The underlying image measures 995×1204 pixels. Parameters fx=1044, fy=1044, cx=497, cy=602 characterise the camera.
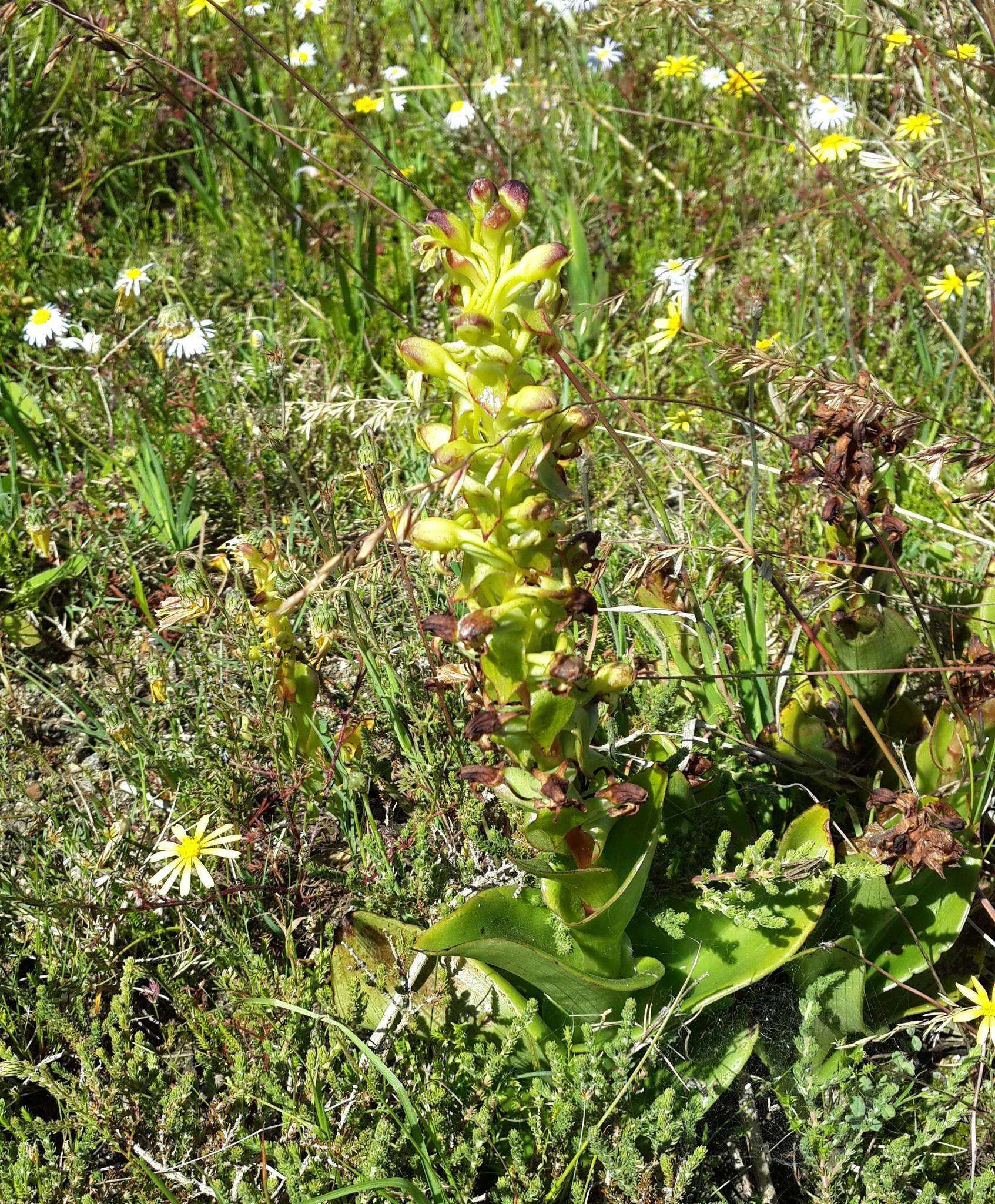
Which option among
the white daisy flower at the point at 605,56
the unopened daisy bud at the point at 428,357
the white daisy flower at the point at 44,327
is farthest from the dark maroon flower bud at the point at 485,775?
the white daisy flower at the point at 605,56

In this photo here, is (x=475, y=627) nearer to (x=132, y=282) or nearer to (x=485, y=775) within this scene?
(x=485, y=775)

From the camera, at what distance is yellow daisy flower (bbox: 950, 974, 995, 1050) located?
5.75ft

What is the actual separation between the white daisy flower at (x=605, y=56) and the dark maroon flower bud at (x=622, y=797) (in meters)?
3.49

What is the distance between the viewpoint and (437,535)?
1369mm

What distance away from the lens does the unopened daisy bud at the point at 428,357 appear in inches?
53.7

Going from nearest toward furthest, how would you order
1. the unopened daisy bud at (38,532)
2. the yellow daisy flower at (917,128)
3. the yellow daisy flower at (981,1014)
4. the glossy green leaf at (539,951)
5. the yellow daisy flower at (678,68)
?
the glossy green leaf at (539,951) < the yellow daisy flower at (981,1014) < the unopened daisy bud at (38,532) < the yellow daisy flower at (917,128) < the yellow daisy flower at (678,68)

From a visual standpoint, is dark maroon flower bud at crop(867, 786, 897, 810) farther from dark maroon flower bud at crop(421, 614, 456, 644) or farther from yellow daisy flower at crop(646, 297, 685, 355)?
yellow daisy flower at crop(646, 297, 685, 355)

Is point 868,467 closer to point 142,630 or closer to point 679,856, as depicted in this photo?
point 679,856

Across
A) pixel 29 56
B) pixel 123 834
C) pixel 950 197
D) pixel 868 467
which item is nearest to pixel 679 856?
pixel 868 467

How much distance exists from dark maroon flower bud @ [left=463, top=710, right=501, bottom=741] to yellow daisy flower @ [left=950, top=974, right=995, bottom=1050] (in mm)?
945

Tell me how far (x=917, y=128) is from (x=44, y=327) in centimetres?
292

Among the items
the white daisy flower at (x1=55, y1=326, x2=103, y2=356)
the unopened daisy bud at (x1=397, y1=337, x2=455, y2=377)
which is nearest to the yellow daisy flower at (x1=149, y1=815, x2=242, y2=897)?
the unopened daisy bud at (x1=397, y1=337, x2=455, y2=377)

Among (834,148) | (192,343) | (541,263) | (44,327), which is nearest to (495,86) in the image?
(834,148)

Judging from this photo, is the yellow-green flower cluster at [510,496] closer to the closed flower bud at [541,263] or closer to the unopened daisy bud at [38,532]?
the closed flower bud at [541,263]
